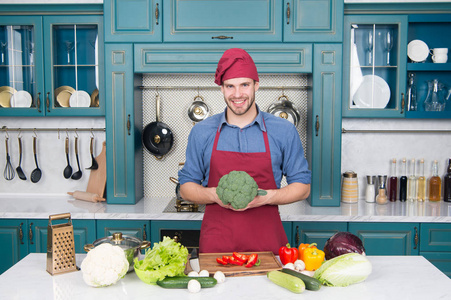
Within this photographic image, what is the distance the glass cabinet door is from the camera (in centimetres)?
351

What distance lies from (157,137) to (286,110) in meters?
1.11

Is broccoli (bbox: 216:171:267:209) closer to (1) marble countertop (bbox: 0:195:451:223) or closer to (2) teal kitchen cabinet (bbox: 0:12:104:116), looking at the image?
(1) marble countertop (bbox: 0:195:451:223)

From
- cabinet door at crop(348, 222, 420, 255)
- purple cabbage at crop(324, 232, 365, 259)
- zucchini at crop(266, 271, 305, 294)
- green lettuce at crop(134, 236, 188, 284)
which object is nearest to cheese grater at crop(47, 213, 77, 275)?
green lettuce at crop(134, 236, 188, 284)

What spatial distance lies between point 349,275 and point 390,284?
18cm

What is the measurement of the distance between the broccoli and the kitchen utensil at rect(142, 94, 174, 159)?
1.84 m

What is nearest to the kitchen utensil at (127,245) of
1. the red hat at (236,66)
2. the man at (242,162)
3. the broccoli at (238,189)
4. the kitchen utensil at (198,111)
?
the broccoli at (238,189)

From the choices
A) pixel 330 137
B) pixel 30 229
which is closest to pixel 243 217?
pixel 330 137

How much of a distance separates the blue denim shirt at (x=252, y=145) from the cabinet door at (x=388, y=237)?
1.11 metres

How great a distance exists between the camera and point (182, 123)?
3898 millimetres

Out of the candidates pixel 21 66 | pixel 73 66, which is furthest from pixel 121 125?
pixel 21 66

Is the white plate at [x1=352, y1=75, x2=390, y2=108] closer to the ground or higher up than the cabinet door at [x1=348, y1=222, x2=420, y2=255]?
higher up

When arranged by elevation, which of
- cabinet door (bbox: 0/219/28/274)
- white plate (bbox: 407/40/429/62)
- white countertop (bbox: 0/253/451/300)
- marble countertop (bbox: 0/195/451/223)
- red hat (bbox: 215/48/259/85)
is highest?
white plate (bbox: 407/40/429/62)

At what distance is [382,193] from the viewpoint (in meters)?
3.64

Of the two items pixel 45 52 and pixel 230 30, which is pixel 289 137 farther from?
pixel 45 52
